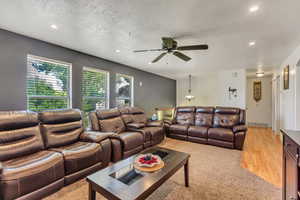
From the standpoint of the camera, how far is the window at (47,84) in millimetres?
3061

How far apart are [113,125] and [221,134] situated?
2.87 m

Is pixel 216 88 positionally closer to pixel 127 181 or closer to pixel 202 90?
pixel 202 90

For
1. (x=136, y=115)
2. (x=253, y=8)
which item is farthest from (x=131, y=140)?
(x=253, y=8)

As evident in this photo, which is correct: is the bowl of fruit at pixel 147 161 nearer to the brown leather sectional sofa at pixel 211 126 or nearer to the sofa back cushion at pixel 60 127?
the sofa back cushion at pixel 60 127

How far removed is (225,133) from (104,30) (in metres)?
3.79

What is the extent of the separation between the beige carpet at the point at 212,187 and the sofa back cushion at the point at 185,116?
6.77ft

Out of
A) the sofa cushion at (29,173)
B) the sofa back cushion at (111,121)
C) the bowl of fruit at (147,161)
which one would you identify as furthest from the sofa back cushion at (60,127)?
the bowl of fruit at (147,161)

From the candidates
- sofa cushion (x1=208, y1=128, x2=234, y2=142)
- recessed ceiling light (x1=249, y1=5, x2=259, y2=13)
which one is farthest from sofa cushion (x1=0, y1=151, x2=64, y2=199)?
sofa cushion (x1=208, y1=128, x2=234, y2=142)

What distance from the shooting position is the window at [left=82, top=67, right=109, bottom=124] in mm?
4042

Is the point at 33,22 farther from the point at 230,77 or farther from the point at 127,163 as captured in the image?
the point at 230,77

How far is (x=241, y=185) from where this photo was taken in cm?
213

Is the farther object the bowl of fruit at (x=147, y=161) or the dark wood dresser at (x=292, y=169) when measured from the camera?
the bowl of fruit at (x=147, y=161)

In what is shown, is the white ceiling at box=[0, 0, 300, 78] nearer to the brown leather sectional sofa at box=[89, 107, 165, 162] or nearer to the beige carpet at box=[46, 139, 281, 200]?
the brown leather sectional sofa at box=[89, 107, 165, 162]

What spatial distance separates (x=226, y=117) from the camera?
4.38 m
